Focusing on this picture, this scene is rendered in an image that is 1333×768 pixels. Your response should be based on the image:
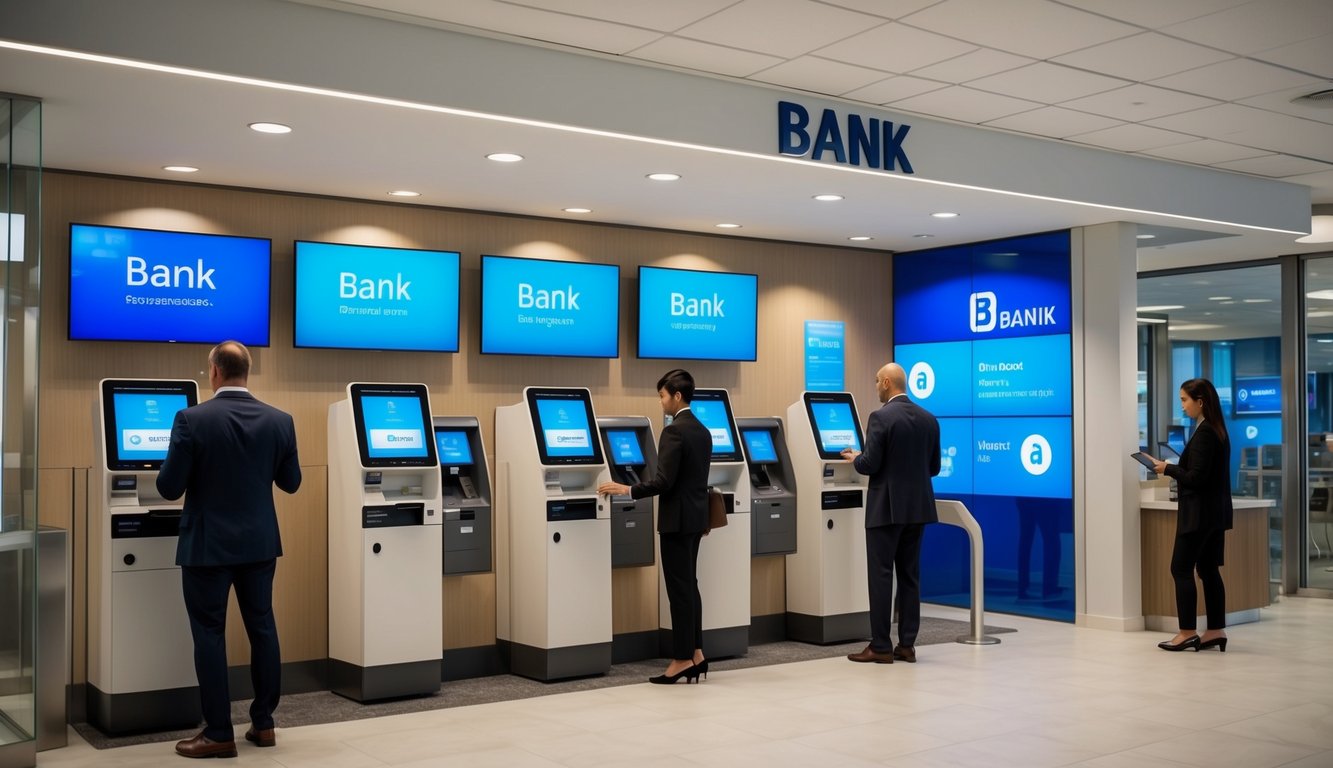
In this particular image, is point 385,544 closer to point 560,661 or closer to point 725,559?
point 560,661

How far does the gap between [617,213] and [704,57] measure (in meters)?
2.09

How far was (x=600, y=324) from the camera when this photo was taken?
7.25 m

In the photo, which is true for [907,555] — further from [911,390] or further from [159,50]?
[159,50]

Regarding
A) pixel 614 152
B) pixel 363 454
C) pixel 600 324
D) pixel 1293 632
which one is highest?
pixel 614 152

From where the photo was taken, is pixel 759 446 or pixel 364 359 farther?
pixel 759 446

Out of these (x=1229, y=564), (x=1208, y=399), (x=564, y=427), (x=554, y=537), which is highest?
(x=1208, y=399)

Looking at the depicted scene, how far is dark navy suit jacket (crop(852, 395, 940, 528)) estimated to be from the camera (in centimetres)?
659

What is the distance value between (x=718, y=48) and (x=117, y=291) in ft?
10.1

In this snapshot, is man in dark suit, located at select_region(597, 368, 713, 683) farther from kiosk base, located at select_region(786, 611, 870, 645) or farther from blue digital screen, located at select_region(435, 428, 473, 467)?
kiosk base, located at select_region(786, 611, 870, 645)

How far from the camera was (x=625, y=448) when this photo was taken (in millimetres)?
6773

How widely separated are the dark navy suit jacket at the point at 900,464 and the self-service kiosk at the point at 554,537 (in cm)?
153

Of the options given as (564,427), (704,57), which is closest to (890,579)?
(564,427)

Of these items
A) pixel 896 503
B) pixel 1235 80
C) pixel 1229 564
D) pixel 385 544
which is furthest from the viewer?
pixel 1229 564

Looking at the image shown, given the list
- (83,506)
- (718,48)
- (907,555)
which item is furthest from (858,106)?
(83,506)
